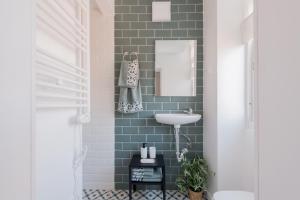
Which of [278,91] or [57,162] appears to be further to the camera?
[57,162]

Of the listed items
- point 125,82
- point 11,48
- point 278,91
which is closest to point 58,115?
point 11,48

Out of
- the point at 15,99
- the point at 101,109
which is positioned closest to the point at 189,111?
the point at 101,109

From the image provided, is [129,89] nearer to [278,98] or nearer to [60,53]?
[60,53]

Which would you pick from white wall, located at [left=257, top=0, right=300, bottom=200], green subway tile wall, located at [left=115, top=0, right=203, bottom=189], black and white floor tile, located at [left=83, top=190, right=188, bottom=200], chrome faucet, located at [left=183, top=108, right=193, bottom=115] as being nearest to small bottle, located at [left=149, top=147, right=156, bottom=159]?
green subway tile wall, located at [left=115, top=0, right=203, bottom=189]

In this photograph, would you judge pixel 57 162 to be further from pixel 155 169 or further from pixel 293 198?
pixel 155 169

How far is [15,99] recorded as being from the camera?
0.67m

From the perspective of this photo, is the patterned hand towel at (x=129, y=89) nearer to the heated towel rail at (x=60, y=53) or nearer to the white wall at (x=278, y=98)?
the heated towel rail at (x=60, y=53)

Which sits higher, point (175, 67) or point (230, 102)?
point (175, 67)

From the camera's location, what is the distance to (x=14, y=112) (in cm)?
66

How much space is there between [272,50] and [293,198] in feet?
1.48

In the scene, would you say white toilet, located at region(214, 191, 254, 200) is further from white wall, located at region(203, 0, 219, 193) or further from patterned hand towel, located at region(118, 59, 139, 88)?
patterned hand towel, located at region(118, 59, 139, 88)

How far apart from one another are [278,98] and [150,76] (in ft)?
7.11

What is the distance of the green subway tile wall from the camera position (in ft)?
9.02

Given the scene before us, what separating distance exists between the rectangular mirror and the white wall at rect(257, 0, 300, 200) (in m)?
1.98
